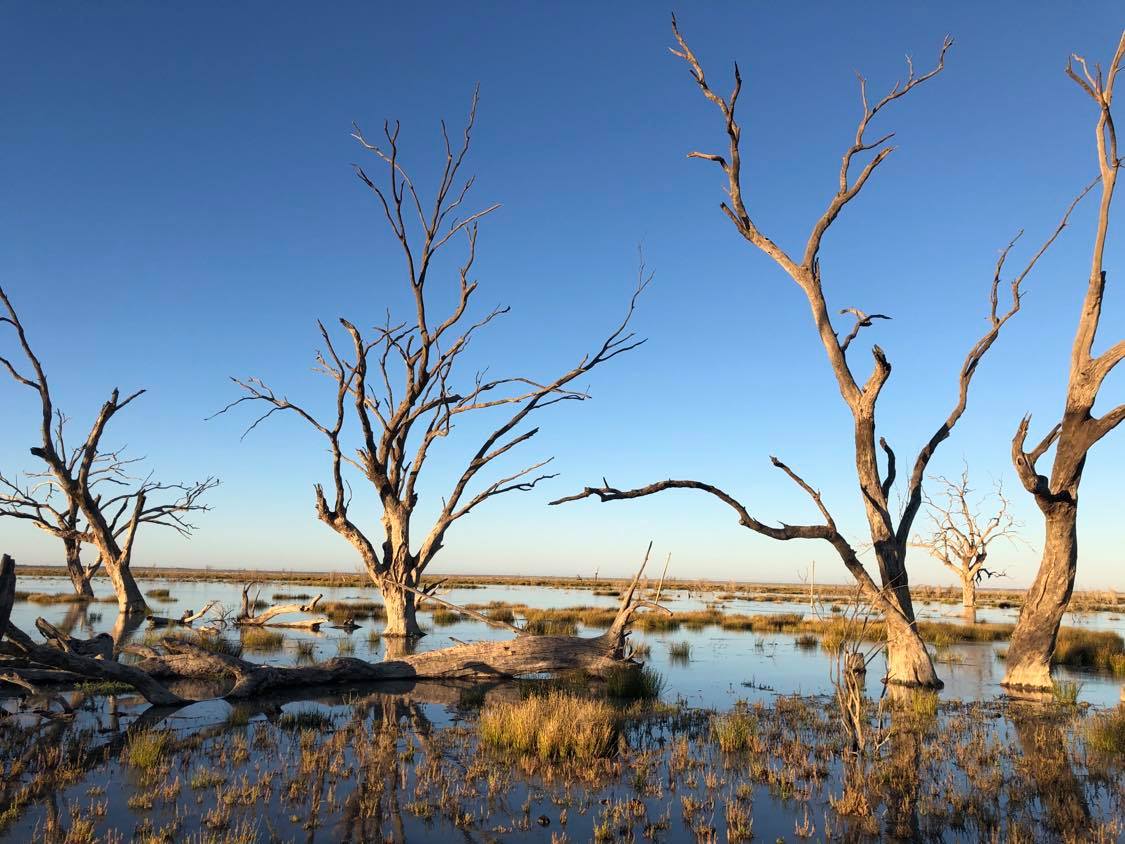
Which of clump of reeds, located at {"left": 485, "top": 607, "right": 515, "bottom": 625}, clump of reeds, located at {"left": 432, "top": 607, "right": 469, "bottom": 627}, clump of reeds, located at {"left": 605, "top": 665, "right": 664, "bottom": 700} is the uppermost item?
clump of reeds, located at {"left": 605, "top": 665, "right": 664, "bottom": 700}

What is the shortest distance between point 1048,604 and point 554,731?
396 inches

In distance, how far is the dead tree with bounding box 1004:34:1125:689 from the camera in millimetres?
12992

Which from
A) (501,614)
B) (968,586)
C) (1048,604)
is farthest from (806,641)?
(968,586)

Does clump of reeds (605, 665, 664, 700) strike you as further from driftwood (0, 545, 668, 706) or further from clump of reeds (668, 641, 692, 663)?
clump of reeds (668, 641, 692, 663)

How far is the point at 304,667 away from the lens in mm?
12469

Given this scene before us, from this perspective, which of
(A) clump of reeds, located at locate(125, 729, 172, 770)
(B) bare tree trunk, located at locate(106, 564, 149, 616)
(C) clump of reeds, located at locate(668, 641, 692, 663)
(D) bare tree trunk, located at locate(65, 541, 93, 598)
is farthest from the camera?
(D) bare tree trunk, located at locate(65, 541, 93, 598)

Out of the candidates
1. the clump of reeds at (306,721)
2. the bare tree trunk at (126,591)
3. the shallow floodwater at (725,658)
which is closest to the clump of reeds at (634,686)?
the shallow floodwater at (725,658)

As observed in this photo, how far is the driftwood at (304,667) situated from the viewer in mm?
9680

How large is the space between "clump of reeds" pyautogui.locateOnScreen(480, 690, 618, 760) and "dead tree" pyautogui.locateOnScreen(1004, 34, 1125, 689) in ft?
28.8

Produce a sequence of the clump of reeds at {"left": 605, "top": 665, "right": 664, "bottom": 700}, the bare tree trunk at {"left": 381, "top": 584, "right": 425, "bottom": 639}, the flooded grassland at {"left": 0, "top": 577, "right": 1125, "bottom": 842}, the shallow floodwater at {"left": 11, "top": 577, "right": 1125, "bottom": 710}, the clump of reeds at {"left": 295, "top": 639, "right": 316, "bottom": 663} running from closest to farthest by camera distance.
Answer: the flooded grassland at {"left": 0, "top": 577, "right": 1125, "bottom": 842}, the clump of reeds at {"left": 605, "top": 665, "right": 664, "bottom": 700}, the shallow floodwater at {"left": 11, "top": 577, "right": 1125, "bottom": 710}, the clump of reeds at {"left": 295, "top": 639, "right": 316, "bottom": 663}, the bare tree trunk at {"left": 381, "top": 584, "right": 425, "bottom": 639}

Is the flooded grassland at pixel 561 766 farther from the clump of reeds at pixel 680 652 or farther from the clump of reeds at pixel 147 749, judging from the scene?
the clump of reeds at pixel 680 652

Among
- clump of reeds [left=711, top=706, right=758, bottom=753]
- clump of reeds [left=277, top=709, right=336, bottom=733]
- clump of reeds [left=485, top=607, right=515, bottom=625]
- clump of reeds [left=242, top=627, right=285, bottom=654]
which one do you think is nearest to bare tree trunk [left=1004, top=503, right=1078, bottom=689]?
clump of reeds [left=711, top=706, right=758, bottom=753]

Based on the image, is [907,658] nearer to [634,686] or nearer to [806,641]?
[634,686]

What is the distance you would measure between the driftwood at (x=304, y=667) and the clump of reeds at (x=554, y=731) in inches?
183
